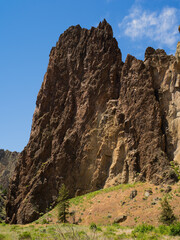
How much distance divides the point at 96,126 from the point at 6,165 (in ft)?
315

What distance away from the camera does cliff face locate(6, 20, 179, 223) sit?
1656 inches

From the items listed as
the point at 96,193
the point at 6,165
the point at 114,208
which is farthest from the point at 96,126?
the point at 6,165

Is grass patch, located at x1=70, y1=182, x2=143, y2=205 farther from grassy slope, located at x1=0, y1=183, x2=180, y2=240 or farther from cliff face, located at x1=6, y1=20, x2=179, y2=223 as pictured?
cliff face, located at x1=6, y1=20, x2=179, y2=223

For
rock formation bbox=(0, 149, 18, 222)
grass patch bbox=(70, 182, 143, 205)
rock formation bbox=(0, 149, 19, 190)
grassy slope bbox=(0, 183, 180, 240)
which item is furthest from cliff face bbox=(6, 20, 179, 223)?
rock formation bbox=(0, 149, 19, 190)

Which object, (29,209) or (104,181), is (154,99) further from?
(29,209)

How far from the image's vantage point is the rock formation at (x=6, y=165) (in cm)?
11088

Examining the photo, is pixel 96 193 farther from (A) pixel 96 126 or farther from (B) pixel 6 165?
(B) pixel 6 165

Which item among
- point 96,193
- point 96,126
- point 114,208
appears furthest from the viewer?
point 96,126

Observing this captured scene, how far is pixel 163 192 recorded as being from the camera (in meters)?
34.5

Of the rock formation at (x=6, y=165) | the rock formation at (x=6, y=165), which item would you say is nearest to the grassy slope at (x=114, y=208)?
the rock formation at (x=6, y=165)

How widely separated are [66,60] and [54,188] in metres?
28.7

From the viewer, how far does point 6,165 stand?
13238 centimetres

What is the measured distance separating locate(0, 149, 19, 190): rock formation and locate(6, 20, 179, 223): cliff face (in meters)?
61.8

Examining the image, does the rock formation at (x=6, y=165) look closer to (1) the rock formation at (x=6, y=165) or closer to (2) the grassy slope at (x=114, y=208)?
(1) the rock formation at (x=6, y=165)
